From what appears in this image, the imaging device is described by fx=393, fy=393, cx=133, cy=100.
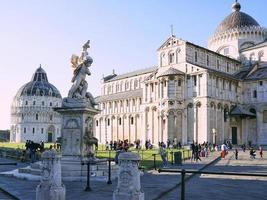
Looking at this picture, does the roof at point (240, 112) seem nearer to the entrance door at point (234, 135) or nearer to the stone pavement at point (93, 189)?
the entrance door at point (234, 135)

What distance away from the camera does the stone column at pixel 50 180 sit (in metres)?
11.1

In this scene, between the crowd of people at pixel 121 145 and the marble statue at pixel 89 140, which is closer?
the marble statue at pixel 89 140

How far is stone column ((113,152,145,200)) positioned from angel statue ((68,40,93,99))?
387 inches

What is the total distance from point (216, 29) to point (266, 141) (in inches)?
983

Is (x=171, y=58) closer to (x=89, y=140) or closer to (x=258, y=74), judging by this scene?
(x=258, y=74)

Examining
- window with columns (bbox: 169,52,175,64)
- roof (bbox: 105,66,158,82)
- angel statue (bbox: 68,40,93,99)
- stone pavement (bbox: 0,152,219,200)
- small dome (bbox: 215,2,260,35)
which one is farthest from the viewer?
roof (bbox: 105,66,158,82)

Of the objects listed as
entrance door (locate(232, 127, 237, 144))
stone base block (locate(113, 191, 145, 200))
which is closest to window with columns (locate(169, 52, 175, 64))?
entrance door (locate(232, 127, 237, 144))

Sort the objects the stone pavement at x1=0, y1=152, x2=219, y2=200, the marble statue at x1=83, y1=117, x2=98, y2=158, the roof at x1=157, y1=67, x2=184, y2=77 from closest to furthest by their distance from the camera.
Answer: the stone pavement at x1=0, y1=152, x2=219, y2=200 < the marble statue at x1=83, y1=117, x2=98, y2=158 < the roof at x1=157, y1=67, x2=184, y2=77

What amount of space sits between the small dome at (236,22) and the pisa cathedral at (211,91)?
176 mm

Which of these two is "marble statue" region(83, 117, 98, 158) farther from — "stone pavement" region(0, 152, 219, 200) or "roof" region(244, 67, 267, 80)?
"roof" region(244, 67, 267, 80)

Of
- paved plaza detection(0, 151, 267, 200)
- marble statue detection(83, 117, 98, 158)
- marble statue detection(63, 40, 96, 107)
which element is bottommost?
paved plaza detection(0, 151, 267, 200)

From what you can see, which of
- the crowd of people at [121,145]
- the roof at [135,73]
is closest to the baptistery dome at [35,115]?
the roof at [135,73]

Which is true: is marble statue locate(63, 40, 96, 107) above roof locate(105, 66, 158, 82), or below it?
below

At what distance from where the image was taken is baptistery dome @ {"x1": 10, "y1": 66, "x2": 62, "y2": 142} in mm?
139125
